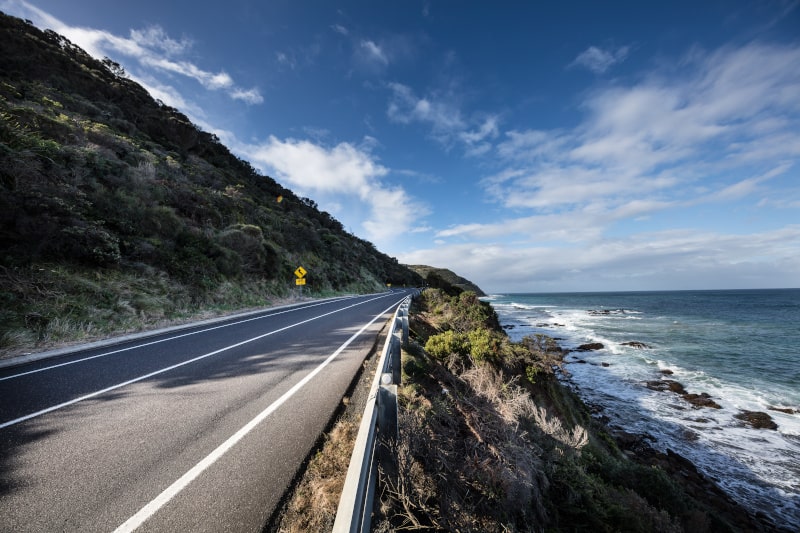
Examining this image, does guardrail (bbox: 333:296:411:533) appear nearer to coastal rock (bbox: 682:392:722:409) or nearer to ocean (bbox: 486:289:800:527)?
ocean (bbox: 486:289:800:527)

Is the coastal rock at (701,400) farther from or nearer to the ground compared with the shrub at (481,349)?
nearer to the ground

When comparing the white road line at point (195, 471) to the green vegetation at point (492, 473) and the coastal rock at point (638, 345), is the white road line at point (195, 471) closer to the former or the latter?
the green vegetation at point (492, 473)

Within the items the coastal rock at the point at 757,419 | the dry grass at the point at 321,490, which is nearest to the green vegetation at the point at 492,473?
the dry grass at the point at 321,490

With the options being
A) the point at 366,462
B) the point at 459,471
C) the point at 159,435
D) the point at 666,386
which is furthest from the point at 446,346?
the point at 666,386

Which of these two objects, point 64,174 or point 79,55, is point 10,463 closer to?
point 64,174

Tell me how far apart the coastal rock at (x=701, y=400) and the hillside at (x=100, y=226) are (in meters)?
21.2

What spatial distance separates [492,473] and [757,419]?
51.5 ft

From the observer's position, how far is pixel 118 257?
402 inches

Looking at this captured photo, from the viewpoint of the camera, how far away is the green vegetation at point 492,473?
98.3 inches

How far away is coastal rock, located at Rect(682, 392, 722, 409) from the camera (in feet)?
42.0

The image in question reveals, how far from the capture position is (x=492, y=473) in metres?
3.23

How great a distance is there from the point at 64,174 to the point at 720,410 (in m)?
28.2

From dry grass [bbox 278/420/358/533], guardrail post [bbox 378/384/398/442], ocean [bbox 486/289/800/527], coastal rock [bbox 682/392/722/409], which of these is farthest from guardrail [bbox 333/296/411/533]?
coastal rock [bbox 682/392/722/409]

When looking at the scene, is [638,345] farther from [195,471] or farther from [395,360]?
[195,471]
